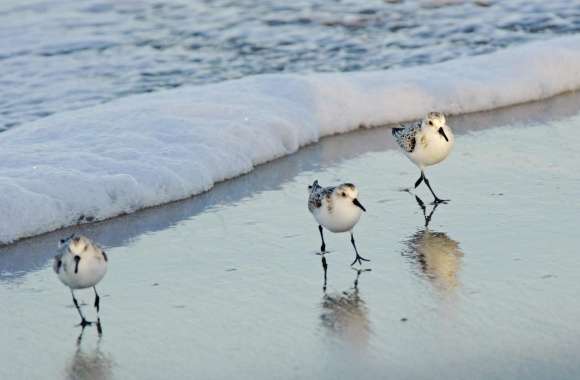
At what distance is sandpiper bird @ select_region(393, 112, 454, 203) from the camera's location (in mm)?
8352

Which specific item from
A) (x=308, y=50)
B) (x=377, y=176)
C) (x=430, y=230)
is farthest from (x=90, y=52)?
(x=430, y=230)

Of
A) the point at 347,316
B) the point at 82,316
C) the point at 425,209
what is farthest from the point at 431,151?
the point at 82,316

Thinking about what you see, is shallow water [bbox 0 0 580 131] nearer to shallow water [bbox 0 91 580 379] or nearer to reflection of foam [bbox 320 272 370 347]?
shallow water [bbox 0 91 580 379]

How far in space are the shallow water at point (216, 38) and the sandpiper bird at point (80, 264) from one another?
205 inches

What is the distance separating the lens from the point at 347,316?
6.25m

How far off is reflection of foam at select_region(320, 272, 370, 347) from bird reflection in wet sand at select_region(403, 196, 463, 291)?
470mm

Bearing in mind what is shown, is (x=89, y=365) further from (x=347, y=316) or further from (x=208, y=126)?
(x=208, y=126)

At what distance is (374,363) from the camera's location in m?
5.60

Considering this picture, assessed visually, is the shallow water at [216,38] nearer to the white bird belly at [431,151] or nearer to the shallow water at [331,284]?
the shallow water at [331,284]

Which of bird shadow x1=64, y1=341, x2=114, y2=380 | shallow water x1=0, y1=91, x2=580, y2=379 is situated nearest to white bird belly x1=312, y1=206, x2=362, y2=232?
shallow water x1=0, y1=91, x2=580, y2=379

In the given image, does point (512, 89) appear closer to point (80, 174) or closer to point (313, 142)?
point (313, 142)

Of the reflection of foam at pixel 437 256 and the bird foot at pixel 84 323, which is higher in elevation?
the reflection of foam at pixel 437 256

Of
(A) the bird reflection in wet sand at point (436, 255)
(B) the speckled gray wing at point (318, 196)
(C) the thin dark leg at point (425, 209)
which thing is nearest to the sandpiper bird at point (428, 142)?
(C) the thin dark leg at point (425, 209)

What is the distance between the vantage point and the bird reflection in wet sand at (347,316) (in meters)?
5.97
